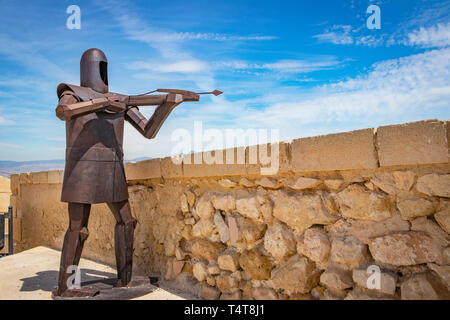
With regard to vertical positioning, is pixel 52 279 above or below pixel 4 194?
below

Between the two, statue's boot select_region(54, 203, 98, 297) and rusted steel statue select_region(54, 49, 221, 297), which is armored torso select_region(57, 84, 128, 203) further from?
statue's boot select_region(54, 203, 98, 297)

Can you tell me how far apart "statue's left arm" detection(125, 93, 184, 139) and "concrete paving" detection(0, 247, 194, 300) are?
160cm

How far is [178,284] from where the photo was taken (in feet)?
11.6

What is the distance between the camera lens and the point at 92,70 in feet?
10.8

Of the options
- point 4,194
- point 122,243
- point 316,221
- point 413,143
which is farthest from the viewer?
point 4,194

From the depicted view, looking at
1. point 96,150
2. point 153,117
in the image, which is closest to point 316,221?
point 153,117

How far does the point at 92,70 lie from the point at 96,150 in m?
0.80

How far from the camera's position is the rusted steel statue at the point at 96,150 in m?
3.06

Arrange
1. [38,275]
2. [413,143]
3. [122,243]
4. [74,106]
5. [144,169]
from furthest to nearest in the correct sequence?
[144,169] < [38,275] < [122,243] < [74,106] < [413,143]

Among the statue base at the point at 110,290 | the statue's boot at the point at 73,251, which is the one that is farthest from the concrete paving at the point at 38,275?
the statue's boot at the point at 73,251

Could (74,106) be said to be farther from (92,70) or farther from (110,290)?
(110,290)

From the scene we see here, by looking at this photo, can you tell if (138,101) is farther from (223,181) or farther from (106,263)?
(106,263)
